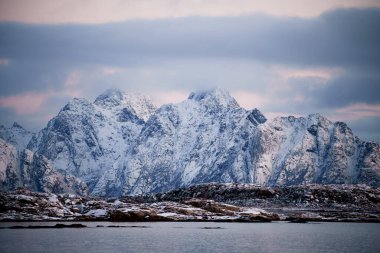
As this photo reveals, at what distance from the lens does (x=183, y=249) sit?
188625mm

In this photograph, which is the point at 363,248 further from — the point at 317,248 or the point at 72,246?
the point at 72,246

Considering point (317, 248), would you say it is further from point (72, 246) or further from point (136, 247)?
point (72, 246)

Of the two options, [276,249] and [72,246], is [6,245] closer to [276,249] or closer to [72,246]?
[72,246]

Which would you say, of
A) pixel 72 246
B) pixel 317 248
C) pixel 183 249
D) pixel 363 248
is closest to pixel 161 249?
pixel 183 249

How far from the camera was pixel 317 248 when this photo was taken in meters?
194

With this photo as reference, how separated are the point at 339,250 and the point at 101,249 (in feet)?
221

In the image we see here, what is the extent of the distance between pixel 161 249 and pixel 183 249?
6.24 metres

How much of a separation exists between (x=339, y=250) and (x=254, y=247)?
24.6 metres

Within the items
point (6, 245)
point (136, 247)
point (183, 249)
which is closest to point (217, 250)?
point (183, 249)

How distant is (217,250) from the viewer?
7308 inches

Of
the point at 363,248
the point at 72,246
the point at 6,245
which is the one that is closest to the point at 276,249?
the point at 363,248

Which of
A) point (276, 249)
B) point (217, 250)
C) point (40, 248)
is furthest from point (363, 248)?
point (40, 248)

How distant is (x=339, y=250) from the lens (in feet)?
616

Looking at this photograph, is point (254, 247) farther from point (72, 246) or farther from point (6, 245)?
point (6, 245)
